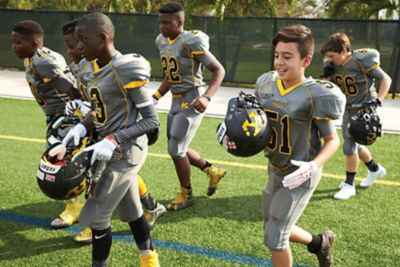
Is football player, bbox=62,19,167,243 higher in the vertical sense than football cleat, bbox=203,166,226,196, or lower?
higher

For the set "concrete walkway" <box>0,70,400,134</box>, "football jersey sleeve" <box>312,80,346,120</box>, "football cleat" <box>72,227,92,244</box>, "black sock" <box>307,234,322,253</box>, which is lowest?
"concrete walkway" <box>0,70,400,134</box>

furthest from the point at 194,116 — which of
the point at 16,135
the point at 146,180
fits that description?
the point at 16,135

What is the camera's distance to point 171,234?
12.3ft

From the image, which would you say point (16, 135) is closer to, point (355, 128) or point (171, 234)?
point (171, 234)

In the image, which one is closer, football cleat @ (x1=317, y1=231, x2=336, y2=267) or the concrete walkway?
football cleat @ (x1=317, y1=231, x2=336, y2=267)

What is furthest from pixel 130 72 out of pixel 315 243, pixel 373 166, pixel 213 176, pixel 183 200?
pixel 373 166

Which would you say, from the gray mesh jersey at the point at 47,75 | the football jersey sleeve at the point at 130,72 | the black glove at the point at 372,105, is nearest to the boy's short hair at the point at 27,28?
the gray mesh jersey at the point at 47,75

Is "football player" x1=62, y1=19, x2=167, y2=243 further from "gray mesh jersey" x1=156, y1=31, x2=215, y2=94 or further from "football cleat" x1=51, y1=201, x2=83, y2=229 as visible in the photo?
"gray mesh jersey" x1=156, y1=31, x2=215, y2=94

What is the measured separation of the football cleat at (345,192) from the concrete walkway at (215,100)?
135 inches

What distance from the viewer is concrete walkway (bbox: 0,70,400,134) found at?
28.0ft

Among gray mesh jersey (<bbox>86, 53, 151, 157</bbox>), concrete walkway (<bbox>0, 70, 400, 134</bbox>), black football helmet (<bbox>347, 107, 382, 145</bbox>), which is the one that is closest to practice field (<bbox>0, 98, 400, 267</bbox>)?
black football helmet (<bbox>347, 107, 382, 145</bbox>)

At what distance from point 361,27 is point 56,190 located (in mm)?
11019

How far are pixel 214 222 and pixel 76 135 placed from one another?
181cm

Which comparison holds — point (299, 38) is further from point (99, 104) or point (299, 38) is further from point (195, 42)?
point (195, 42)
